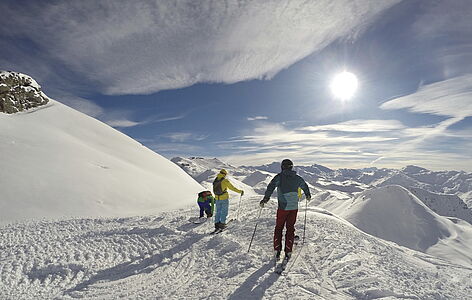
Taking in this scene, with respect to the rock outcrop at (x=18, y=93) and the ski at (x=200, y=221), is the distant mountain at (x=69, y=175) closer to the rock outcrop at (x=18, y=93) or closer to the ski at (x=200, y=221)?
the rock outcrop at (x=18, y=93)

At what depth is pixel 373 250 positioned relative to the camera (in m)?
7.33

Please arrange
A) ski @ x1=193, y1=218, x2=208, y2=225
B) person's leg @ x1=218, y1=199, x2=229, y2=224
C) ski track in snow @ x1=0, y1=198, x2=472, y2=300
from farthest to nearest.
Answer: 1. ski @ x1=193, y1=218, x2=208, y2=225
2. person's leg @ x1=218, y1=199, x2=229, y2=224
3. ski track in snow @ x1=0, y1=198, x2=472, y2=300

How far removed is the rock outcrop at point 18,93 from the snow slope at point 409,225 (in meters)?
95.3

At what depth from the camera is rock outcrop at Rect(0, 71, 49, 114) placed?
25969 millimetres

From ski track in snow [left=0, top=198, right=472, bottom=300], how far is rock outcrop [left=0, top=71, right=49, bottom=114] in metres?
24.7

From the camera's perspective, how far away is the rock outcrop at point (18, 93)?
25969 mm

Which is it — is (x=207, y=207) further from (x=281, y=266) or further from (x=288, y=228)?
(x=281, y=266)

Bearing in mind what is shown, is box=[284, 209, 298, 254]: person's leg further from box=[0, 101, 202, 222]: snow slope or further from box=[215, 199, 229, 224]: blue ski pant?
box=[0, 101, 202, 222]: snow slope

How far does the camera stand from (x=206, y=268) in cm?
626

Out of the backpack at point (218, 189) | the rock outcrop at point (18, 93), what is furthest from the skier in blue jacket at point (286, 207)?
the rock outcrop at point (18, 93)

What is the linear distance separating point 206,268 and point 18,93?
3468 centimetres

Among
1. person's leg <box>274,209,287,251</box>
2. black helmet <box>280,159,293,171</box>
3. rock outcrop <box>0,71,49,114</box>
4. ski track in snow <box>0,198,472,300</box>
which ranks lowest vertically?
ski track in snow <box>0,198,472,300</box>

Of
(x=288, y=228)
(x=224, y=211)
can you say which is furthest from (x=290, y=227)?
(x=224, y=211)

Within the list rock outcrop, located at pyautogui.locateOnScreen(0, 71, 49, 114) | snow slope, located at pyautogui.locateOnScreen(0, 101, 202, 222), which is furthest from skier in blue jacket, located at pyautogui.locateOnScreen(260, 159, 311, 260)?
rock outcrop, located at pyautogui.locateOnScreen(0, 71, 49, 114)
